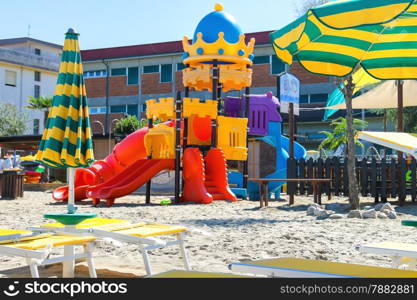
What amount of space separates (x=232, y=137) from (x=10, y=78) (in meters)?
37.1

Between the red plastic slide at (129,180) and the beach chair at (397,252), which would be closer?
the beach chair at (397,252)

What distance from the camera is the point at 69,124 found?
233 inches

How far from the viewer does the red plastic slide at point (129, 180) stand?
15.4m

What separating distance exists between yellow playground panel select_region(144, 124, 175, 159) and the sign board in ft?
10.9

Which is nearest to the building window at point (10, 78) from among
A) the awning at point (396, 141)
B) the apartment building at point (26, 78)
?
the apartment building at point (26, 78)

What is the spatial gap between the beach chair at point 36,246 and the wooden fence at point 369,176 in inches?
415

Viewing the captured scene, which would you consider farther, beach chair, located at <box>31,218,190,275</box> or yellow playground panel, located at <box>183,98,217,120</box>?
yellow playground panel, located at <box>183,98,217,120</box>

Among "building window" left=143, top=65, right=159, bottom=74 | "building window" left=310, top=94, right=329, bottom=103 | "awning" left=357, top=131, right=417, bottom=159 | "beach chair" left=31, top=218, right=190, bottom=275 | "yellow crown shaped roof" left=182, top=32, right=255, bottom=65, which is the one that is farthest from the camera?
"building window" left=143, top=65, right=159, bottom=74

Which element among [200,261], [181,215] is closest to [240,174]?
[181,215]

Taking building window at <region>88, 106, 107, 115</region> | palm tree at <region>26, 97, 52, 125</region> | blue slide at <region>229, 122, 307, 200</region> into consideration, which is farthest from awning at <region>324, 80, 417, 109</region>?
palm tree at <region>26, 97, 52, 125</region>

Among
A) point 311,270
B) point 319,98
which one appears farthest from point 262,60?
point 311,270

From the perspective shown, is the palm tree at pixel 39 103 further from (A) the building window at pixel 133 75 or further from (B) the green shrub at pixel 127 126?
(B) the green shrub at pixel 127 126

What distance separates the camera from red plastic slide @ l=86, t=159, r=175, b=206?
50.4 ft

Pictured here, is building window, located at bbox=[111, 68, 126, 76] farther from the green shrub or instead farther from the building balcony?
the building balcony
